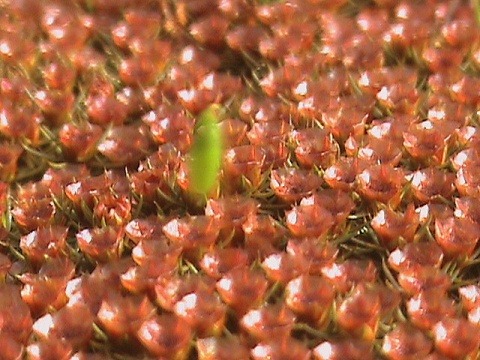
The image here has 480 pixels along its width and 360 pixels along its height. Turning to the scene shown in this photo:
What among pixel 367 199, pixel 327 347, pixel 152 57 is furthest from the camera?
pixel 152 57

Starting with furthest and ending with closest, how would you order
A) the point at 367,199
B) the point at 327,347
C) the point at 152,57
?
the point at 152,57 → the point at 367,199 → the point at 327,347

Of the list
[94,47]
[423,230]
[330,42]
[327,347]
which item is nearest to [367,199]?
[423,230]

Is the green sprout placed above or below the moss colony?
above

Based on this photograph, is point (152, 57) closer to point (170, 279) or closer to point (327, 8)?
point (327, 8)

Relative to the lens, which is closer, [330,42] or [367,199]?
[367,199]

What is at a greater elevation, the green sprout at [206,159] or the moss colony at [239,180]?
the green sprout at [206,159]
